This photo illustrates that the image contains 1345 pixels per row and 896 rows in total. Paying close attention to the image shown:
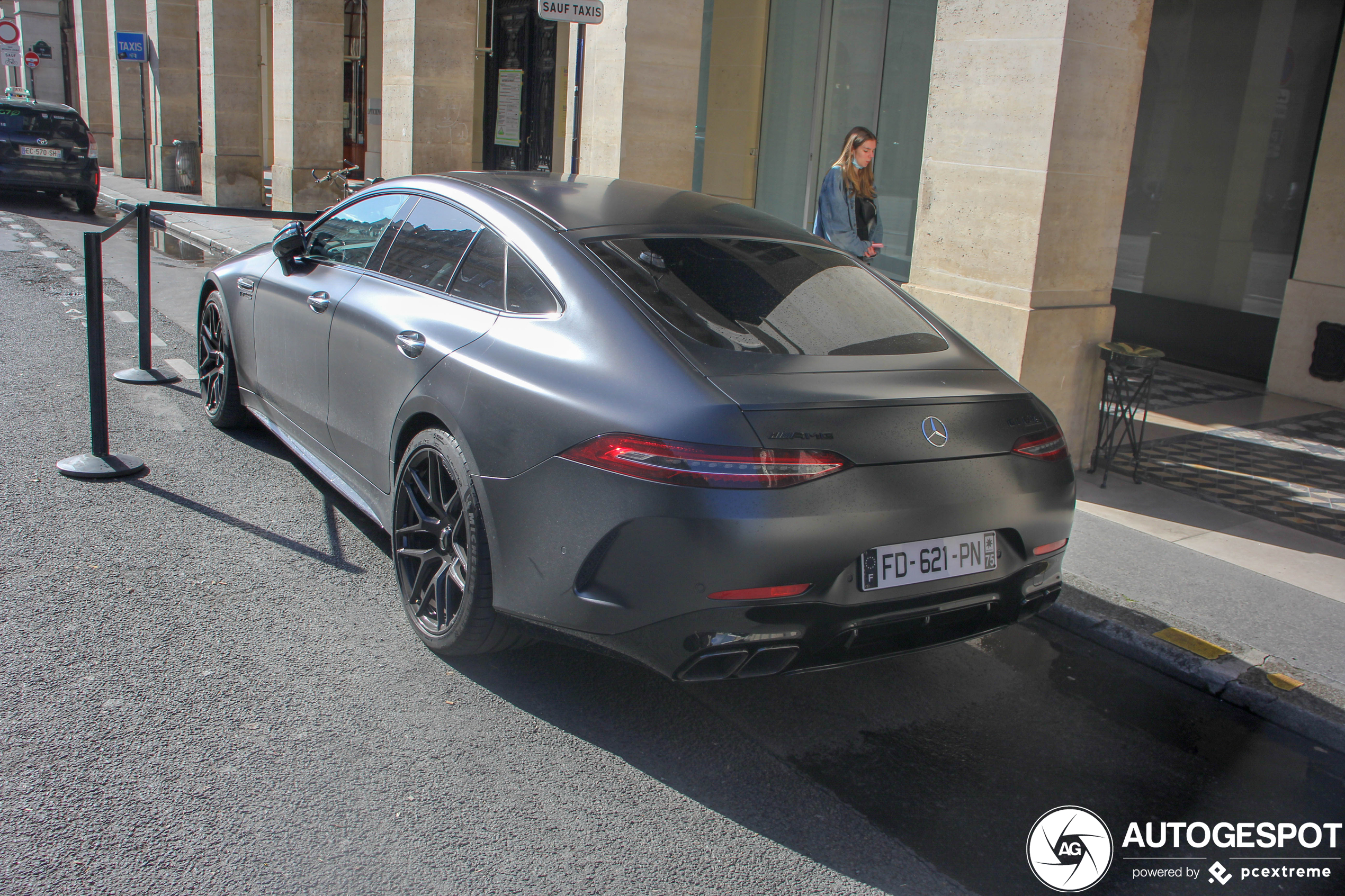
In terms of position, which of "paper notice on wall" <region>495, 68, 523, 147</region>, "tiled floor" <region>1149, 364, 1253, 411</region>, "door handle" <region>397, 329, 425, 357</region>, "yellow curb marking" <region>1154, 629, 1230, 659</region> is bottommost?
"yellow curb marking" <region>1154, 629, 1230, 659</region>

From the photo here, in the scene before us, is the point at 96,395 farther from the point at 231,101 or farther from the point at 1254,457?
the point at 231,101

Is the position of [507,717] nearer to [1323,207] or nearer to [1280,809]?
[1280,809]

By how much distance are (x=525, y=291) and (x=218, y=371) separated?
3.26 meters

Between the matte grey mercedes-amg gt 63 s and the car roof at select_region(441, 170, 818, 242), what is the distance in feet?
0.06

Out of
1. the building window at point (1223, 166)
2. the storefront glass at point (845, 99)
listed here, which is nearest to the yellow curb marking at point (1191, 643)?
the building window at point (1223, 166)

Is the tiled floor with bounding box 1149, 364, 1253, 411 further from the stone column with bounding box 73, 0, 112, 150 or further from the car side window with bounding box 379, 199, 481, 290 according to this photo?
the stone column with bounding box 73, 0, 112, 150

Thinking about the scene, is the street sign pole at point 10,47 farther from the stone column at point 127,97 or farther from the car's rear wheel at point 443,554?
the car's rear wheel at point 443,554

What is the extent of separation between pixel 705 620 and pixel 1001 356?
411 cm

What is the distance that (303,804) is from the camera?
288cm

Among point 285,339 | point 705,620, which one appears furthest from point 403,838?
point 285,339

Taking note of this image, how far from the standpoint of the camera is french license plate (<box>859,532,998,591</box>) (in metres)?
3.05

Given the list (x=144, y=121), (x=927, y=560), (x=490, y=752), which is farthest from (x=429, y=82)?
(x=144, y=121)

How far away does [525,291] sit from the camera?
3.62m

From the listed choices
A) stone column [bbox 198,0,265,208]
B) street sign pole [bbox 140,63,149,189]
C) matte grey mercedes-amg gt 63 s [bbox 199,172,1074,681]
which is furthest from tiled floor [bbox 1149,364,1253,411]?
street sign pole [bbox 140,63,149,189]
